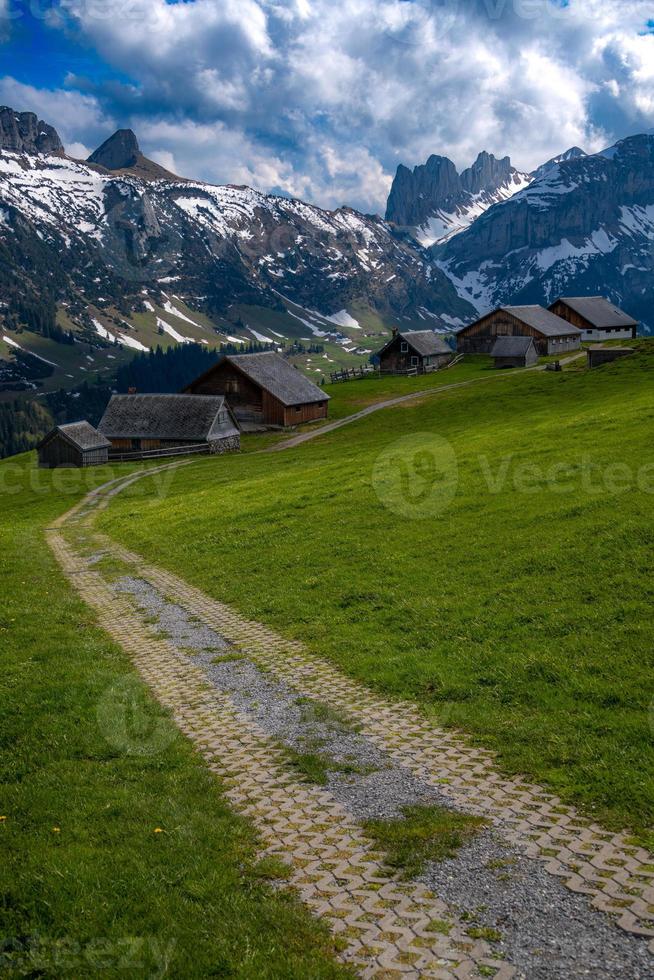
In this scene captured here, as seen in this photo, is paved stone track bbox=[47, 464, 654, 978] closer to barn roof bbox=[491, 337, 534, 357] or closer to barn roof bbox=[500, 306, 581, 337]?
barn roof bbox=[491, 337, 534, 357]

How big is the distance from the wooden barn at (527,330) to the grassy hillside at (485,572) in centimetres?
7189

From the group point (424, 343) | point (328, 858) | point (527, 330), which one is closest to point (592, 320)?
point (527, 330)

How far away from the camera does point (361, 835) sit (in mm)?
12078

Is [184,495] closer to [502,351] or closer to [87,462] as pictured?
[87,462]

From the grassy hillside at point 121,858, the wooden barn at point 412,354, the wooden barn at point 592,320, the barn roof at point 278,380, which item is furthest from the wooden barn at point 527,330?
the grassy hillside at point 121,858

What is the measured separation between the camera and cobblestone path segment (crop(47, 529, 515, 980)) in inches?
362

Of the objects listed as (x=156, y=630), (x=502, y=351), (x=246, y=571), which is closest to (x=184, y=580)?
(x=246, y=571)

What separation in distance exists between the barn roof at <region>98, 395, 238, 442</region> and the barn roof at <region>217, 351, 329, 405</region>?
23.2ft

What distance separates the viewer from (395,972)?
896 centimetres

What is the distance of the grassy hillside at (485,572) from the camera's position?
1547 centimetres

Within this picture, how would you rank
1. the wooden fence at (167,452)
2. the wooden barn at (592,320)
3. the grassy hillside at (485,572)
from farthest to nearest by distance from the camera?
the wooden barn at (592,320) < the wooden fence at (167,452) < the grassy hillside at (485,572)

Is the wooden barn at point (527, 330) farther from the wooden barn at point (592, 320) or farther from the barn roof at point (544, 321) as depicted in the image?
the wooden barn at point (592, 320)

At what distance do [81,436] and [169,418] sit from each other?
977 centimetres

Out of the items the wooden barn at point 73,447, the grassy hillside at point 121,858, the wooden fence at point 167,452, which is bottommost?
the grassy hillside at point 121,858
